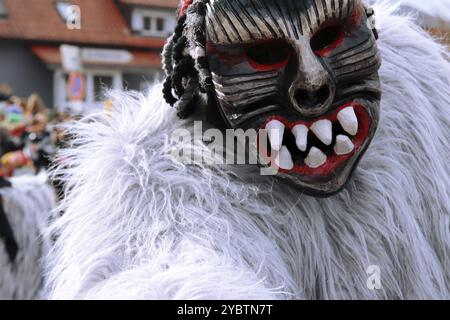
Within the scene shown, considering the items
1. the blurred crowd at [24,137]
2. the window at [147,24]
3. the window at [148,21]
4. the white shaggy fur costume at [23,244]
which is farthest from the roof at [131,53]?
the white shaggy fur costume at [23,244]

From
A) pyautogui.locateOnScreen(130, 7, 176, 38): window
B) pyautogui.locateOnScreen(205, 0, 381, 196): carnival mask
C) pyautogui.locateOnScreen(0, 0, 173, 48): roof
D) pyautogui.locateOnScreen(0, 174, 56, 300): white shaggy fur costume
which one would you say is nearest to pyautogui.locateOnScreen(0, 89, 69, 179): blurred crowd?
pyautogui.locateOnScreen(0, 174, 56, 300): white shaggy fur costume

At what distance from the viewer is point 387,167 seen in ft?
2.56

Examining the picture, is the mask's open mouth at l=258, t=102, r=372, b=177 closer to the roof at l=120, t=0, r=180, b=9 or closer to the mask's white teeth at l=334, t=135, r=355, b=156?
the mask's white teeth at l=334, t=135, r=355, b=156

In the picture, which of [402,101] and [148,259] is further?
[402,101]

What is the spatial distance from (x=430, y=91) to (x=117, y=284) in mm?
509

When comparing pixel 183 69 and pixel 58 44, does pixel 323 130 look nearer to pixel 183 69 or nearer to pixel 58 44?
pixel 183 69

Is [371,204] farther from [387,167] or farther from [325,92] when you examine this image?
[325,92]

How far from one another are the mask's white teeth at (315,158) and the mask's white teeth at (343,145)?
0.05 feet

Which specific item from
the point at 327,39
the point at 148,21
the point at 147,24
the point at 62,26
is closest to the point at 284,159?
the point at 327,39

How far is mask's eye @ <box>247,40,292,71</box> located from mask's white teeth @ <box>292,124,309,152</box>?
0.07 meters

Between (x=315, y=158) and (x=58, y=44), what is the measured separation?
7.50 meters

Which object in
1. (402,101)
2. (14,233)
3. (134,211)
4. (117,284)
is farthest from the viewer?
(14,233)

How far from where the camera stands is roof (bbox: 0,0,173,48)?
6.65 metres
